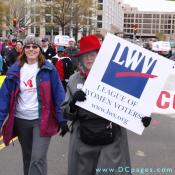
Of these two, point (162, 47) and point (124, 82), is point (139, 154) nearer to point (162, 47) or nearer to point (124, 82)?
point (124, 82)

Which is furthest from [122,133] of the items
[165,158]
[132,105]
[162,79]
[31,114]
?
[165,158]

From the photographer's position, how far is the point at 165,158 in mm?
6633

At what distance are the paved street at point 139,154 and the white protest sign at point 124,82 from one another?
2276 mm

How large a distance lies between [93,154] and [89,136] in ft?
0.57

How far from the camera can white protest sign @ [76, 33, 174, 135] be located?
3.73 m

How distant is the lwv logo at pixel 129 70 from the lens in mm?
3727

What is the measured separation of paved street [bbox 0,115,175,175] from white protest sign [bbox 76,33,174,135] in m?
2.28

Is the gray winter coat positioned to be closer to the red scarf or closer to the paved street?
the red scarf

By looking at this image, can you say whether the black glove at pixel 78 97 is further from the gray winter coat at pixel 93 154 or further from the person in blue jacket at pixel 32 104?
the person in blue jacket at pixel 32 104

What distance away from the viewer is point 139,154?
6844 millimetres

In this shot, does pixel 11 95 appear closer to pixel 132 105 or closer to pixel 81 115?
pixel 81 115

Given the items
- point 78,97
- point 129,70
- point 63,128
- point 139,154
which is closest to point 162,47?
point 139,154

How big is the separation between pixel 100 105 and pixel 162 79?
1.78 ft

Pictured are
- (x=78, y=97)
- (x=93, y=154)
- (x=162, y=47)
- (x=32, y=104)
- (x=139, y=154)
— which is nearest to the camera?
(x=78, y=97)
